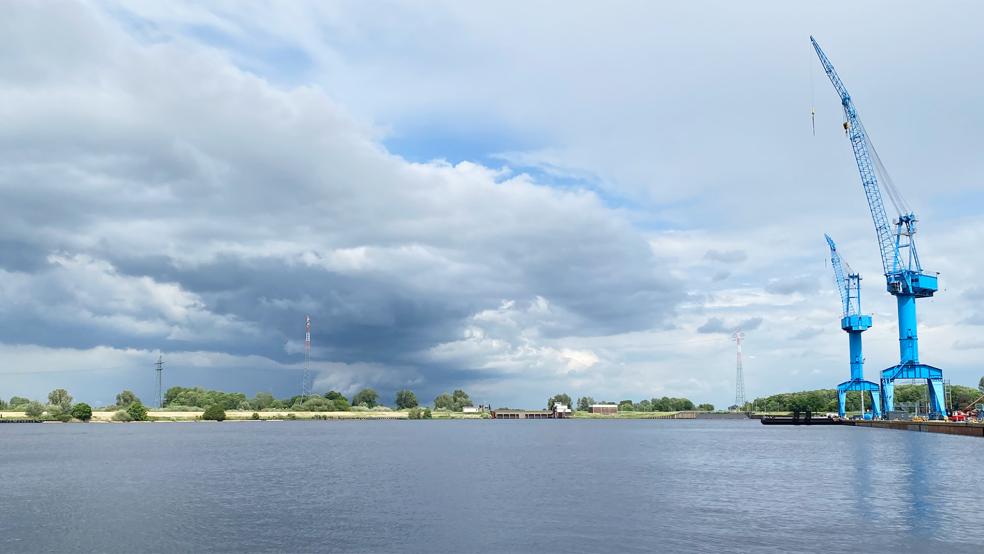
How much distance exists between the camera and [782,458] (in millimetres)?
117688

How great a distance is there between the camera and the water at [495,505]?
47156 mm

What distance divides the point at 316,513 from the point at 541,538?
67.2ft

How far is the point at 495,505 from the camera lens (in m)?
63.0

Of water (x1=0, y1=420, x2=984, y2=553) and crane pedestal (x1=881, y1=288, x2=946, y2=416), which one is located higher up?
crane pedestal (x1=881, y1=288, x2=946, y2=416)

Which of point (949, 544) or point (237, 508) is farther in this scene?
point (237, 508)

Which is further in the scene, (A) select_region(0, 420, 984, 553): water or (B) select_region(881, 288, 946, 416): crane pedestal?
(B) select_region(881, 288, 946, 416): crane pedestal

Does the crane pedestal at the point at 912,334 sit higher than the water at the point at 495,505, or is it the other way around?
the crane pedestal at the point at 912,334

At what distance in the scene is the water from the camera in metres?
47.2

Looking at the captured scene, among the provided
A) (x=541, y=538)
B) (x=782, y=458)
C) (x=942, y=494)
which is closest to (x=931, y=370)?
(x=782, y=458)

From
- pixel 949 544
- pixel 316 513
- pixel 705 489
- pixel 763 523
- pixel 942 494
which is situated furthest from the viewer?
pixel 705 489

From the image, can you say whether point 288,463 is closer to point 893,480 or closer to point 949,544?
point 893,480

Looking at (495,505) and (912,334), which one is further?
(912,334)

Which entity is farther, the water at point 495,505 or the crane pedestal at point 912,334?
the crane pedestal at point 912,334

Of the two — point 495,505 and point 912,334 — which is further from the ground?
point 912,334
